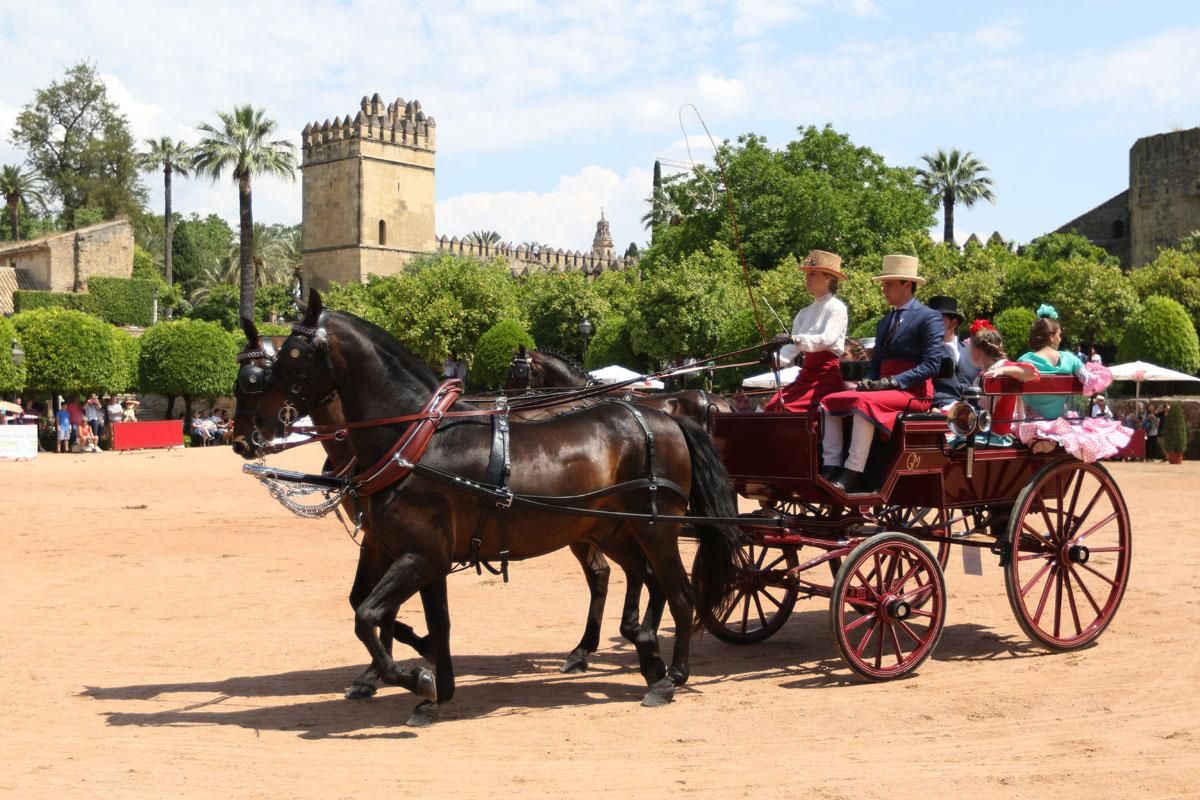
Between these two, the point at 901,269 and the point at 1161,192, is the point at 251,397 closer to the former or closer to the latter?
the point at 901,269

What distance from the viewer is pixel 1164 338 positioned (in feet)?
105

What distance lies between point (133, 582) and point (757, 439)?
7.05 meters

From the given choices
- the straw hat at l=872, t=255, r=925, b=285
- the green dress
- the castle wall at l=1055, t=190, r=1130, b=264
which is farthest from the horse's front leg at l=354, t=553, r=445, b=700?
the castle wall at l=1055, t=190, r=1130, b=264

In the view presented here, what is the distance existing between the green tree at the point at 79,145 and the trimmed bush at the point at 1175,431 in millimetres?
63406

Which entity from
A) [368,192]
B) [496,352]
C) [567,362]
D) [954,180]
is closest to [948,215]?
[954,180]

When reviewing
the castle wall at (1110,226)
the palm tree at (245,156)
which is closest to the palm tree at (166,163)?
the palm tree at (245,156)

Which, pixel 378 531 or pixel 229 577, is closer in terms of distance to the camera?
pixel 378 531

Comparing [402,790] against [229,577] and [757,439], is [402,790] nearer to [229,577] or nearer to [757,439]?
[757,439]

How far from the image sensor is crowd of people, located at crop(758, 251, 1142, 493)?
7602 millimetres

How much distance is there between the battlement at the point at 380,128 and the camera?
8469cm

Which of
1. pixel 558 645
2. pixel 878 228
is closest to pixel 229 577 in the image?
pixel 558 645

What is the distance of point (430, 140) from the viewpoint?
8875 cm

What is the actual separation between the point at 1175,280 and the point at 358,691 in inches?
1429

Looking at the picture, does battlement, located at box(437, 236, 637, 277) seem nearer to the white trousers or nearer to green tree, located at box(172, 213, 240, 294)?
green tree, located at box(172, 213, 240, 294)
